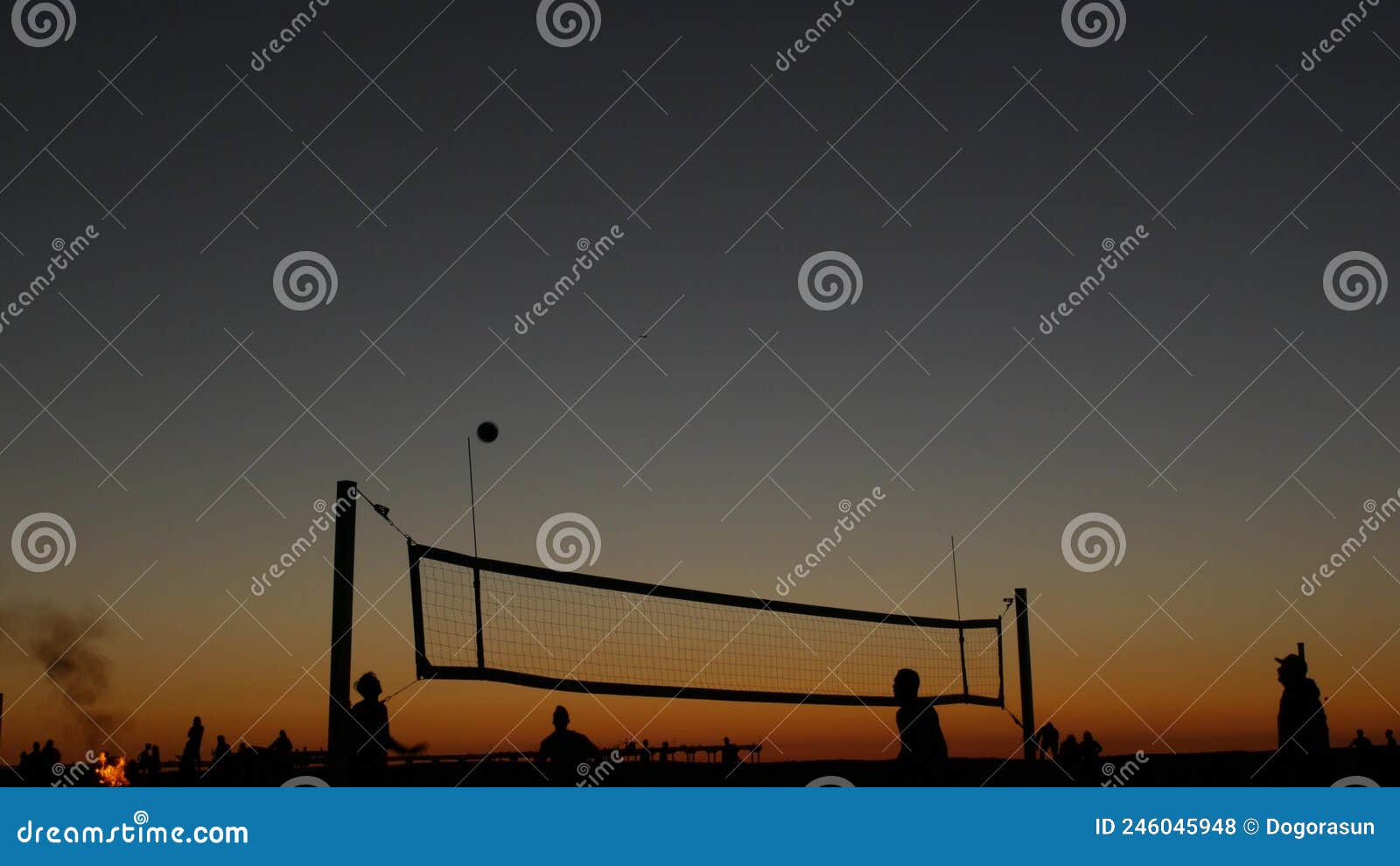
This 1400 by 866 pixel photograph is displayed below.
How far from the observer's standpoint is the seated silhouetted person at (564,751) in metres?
10.2

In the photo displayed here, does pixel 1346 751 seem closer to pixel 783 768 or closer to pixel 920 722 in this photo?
pixel 783 768

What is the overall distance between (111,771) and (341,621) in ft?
28.4

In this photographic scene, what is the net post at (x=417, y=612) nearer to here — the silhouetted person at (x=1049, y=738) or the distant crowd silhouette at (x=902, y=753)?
the distant crowd silhouette at (x=902, y=753)

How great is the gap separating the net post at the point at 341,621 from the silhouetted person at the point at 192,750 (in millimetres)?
6987

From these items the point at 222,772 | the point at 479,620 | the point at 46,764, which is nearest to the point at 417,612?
the point at 479,620

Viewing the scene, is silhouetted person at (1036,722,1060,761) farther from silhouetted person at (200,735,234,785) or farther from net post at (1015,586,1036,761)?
silhouetted person at (200,735,234,785)

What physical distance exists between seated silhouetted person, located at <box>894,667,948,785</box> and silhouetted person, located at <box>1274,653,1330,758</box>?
285cm

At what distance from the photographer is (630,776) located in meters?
12.8

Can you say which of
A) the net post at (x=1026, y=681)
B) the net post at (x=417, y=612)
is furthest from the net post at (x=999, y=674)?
the net post at (x=417, y=612)

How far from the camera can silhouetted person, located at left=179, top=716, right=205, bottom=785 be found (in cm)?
1665

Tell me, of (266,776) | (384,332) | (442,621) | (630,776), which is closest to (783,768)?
(630,776)

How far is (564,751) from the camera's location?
10.3 metres

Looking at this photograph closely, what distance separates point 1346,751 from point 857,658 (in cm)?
639

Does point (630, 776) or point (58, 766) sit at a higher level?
point (58, 766)
